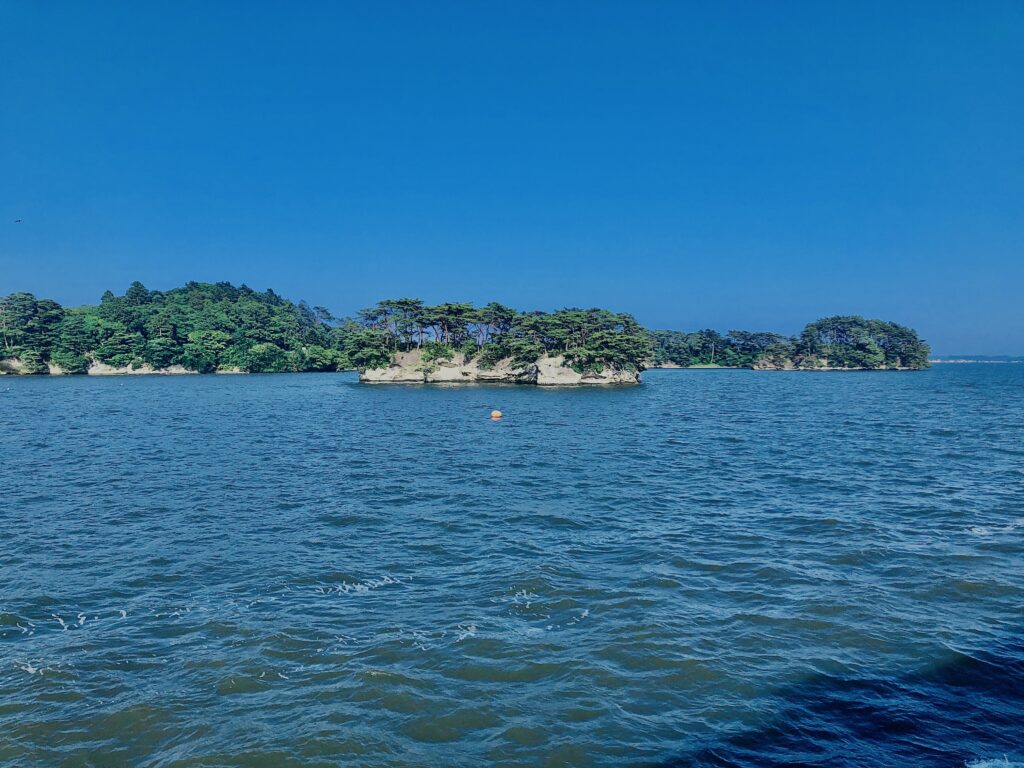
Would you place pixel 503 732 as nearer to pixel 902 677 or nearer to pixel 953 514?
pixel 902 677

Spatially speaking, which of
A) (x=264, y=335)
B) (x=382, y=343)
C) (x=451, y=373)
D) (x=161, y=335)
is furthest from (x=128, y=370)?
(x=451, y=373)

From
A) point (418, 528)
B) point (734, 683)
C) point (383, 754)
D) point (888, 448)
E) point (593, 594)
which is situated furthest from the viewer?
point (888, 448)

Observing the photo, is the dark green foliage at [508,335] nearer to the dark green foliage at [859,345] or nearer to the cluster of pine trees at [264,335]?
the cluster of pine trees at [264,335]

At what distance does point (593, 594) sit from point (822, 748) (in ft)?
18.1

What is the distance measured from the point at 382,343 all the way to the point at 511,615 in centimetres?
9260

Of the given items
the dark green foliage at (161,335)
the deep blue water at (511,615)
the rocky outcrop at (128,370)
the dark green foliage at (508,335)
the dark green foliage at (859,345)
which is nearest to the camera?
the deep blue water at (511,615)

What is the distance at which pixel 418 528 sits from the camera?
17.7 meters

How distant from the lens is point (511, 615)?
11.7 meters

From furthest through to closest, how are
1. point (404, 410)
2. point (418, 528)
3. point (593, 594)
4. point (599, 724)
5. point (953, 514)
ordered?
point (404, 410) < point (953, 514) < point (418, 528) < point (593, 594) < point (599, 724)

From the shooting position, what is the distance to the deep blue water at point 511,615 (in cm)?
809

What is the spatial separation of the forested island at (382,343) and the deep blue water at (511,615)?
71.7 m

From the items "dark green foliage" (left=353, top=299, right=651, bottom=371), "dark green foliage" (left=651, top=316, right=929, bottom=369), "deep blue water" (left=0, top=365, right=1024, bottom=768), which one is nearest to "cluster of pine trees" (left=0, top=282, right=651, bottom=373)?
"dark green foliage" (left=353, top=299, right=651, bottom=371)

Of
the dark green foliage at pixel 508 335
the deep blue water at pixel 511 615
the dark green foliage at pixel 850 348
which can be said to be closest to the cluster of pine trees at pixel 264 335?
the dark green foliage at pixel 508 335

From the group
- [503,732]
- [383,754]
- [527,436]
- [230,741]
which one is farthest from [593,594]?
[527,436]
